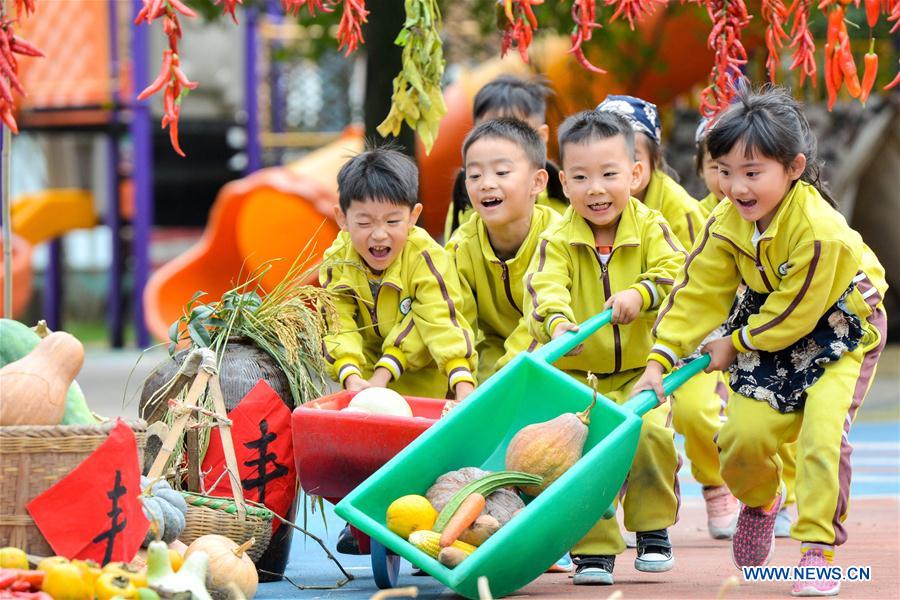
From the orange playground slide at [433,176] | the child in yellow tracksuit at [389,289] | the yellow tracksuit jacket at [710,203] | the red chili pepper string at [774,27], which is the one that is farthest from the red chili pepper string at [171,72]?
the orange playground slide at [433,176]

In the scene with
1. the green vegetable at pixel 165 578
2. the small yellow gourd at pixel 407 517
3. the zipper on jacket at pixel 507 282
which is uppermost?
the zipper on jacket at pixel 507 282

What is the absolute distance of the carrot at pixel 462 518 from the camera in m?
4.07

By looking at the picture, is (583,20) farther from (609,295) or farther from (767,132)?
(609,295)

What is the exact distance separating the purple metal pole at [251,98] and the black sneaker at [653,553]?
11.9 metres

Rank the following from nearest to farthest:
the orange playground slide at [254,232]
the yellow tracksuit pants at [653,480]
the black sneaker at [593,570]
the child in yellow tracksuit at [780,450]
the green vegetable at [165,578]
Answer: the green vegetable at [165,578], the black sneaker at [593,570], the yellow tracksuit pants at [653,480], the child in yellow tracksuit at [780,450], the orange playground slide at [254,232]

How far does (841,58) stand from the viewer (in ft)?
15.0

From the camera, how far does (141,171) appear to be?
15242mm

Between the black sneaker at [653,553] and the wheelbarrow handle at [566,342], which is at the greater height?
the wheelbarrow handle at [566,342]

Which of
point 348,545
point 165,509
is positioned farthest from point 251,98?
point 165,509

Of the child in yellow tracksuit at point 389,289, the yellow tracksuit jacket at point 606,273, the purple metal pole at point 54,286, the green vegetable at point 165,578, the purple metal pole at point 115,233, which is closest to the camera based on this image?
the green vegetable at point 165,578

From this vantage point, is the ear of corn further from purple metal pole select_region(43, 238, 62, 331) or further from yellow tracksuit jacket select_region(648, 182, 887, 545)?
purple metal pole select_region(43, 238, 62, 331)

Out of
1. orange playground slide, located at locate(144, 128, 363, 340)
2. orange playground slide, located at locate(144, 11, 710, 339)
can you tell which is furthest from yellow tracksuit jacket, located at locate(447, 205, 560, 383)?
orange playground slide, located at locate(144, 128, 363, 340)

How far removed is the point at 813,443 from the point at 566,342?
848mm

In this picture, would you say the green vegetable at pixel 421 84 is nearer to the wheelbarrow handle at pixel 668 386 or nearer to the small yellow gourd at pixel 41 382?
the wheelbarrow handle at pixel 668 386
